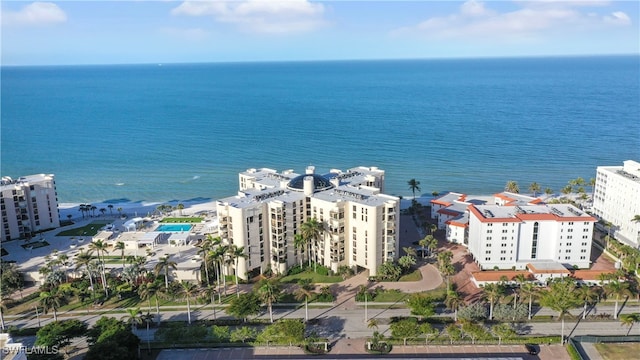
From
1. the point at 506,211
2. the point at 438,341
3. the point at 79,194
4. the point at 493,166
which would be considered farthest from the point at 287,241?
the point at 493,166

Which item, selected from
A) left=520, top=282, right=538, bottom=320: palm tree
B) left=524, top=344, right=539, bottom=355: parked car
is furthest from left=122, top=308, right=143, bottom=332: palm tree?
left=520, top=282, right=538, bottom=320: palm tree

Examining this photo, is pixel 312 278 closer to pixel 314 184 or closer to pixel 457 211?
pixel 314 184

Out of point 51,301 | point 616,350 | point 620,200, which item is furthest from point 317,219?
point 620,200

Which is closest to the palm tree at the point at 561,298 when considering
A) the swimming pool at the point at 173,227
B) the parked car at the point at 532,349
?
the parked car at the point at 532,349

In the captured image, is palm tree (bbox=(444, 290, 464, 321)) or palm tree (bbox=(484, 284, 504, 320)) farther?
palm tree (bbox=(444, 290, 464, 321))

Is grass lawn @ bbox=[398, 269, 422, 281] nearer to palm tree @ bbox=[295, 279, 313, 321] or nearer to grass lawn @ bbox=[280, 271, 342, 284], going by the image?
grass lawn @ bbox=[280, 271, 342, 284]

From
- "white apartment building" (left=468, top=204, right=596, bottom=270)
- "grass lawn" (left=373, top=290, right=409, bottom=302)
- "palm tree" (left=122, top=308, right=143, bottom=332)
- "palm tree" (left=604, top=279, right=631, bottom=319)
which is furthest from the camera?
"white apartment building" (left=468, top=204, right=596, bottom=270)

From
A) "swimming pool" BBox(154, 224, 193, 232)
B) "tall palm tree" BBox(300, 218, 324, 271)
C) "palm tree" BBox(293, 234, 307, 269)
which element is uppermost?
"tall palm tree" BBox(300, 218, 324, 271)
